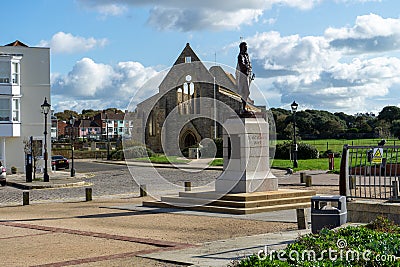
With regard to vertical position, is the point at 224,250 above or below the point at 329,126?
below

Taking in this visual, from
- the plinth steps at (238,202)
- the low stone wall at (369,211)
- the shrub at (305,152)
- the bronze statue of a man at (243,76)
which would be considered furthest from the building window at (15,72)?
the low stone wall at (369,211)

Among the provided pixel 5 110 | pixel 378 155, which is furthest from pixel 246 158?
pixel 5 110

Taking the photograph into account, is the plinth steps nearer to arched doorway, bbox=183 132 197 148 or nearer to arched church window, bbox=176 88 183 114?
arched church window, bbox=176 88 183 114

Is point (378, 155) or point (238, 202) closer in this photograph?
point (378, 155)

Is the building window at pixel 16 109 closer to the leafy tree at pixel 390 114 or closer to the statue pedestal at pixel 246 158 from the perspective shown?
the statue pedestal at pixel 246 158

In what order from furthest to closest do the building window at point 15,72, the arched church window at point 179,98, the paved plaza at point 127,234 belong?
1. the arched church window at point 179,98
2. the building window at point 15,72
3. the paved plaza at point 127,234

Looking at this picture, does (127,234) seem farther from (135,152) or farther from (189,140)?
(189,140)

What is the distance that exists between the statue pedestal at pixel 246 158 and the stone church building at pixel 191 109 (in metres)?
40.0

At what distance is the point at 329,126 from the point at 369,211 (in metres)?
81.2

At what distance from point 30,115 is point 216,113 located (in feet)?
85.3

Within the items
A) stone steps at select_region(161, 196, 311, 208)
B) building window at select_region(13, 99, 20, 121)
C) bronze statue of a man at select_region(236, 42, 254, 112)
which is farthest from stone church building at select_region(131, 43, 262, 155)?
stone steps at select_region(161, 196, 311, 208)

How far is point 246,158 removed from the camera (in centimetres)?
1950

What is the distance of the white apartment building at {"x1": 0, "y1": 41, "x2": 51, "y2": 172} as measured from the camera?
3947cm

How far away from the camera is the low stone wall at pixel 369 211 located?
1149cm
